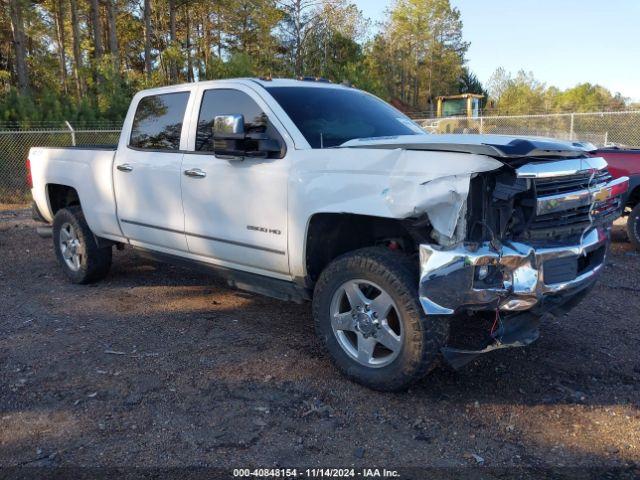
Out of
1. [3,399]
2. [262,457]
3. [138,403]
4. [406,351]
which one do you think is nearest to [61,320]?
[3,399]

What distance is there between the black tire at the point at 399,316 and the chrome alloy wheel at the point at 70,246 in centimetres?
364

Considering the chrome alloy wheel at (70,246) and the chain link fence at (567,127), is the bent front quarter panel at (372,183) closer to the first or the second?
the chrome alloy wheel at (70,246)

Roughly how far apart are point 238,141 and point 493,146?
5.95 ft

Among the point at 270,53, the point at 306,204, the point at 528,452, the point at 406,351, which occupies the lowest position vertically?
the point at 528,452

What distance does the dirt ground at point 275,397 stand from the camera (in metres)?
2.99

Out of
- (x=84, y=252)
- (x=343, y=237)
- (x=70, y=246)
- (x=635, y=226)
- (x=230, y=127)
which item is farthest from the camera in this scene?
(x=635, y=226)

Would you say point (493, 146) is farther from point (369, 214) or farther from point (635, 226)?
point (635, 226)

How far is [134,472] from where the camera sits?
2809mm

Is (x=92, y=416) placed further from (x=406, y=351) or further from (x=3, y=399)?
(x=406, y=351)

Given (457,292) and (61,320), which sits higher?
(457,292)

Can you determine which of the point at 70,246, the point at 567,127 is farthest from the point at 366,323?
the point at 567,127

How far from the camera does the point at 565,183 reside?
3.36 metres

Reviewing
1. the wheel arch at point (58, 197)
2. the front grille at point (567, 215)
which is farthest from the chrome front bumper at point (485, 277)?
the wheel arch at point (58, 197)

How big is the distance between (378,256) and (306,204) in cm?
65
